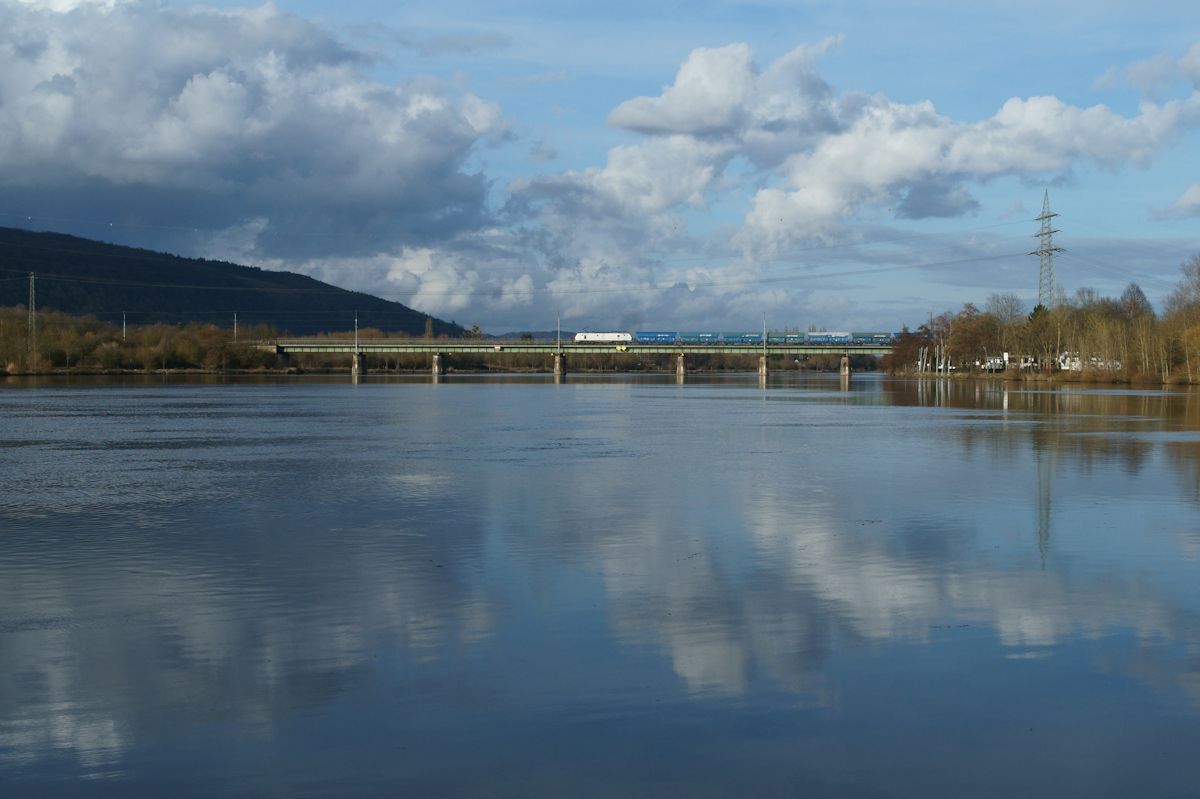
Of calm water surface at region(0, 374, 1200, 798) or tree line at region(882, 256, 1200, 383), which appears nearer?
calm water surface at region(0, 374, 1200, 798)

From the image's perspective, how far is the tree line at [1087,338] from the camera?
122875 millimetres

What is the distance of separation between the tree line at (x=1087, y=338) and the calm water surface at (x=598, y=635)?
10030 cm

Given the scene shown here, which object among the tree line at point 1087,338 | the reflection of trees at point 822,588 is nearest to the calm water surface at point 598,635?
the reflection of trees at point 822,588

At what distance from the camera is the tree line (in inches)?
4838

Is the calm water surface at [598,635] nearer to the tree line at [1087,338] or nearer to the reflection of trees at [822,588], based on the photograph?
the reflection of trees at [822,588]

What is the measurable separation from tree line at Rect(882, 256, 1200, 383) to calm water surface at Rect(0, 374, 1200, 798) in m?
100

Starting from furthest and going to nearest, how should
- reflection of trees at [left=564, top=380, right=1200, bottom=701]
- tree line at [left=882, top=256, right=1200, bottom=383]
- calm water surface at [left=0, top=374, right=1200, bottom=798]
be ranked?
1. tree line at [left=882, top=256, right=1200, bottom=383]
2. reflection of trees at [left=564, top=380, right=1200, bottom=701]
3. calm water surface at [left=0, top=374, right=1200, bottom=798]

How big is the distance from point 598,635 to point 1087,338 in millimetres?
140460

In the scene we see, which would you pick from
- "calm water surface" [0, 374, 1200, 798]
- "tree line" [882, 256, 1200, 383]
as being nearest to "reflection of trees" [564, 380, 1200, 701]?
"calm water surface" [0, 374, 1200, 798]

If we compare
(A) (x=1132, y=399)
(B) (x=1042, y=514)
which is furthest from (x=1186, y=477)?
(A) (x=1132, y=399)

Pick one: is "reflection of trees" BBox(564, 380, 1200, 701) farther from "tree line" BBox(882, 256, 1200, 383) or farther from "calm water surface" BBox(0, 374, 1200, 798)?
"tree line" BBox(882, 256, 1200, 383)

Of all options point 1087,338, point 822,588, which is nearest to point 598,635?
point 822,588

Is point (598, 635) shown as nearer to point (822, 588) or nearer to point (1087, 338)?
point (822, 588)

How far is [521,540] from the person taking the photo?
20.3 m
